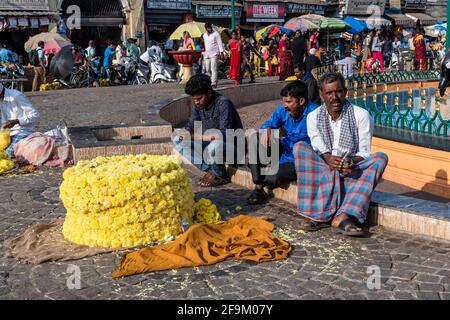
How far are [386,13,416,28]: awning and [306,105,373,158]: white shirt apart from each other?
37.2m

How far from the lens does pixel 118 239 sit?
455 cm

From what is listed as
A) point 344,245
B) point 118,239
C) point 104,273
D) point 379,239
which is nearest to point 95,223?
point 118,239

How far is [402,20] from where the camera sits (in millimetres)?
40375

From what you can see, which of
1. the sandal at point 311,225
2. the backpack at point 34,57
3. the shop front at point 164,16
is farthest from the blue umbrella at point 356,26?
the sandal at point 311,225

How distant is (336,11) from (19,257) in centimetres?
3630

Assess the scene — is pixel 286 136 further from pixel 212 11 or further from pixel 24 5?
pixel 212 11

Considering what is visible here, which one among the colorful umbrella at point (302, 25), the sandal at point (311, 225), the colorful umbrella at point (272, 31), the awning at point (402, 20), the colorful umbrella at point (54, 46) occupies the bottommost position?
the sandal at point (311, 225)

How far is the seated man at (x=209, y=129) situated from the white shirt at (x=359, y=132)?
129 centimetres

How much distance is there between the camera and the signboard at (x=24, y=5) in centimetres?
2183

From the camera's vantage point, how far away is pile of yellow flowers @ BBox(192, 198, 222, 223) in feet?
16.7

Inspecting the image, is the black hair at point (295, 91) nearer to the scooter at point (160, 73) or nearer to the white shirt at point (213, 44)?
the white shirt at point (213, 44)

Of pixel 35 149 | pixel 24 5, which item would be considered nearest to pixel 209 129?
pixel 35 149

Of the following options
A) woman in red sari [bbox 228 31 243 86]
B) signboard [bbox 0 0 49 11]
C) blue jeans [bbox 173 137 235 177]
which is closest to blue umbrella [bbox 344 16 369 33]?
signboard [bbox 0 0 49 11]
